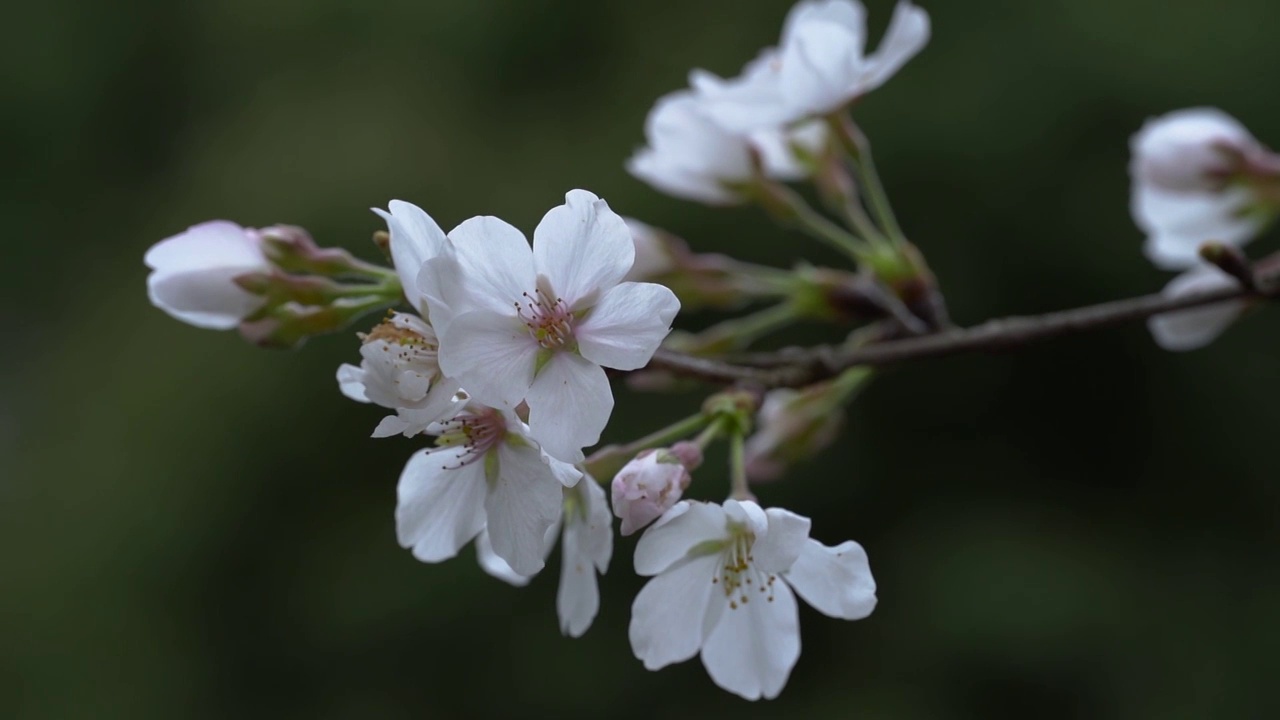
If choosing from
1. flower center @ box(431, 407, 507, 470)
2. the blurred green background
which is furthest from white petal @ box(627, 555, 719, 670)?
the blurred green background

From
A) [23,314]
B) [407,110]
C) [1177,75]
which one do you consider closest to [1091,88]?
[1177,75]

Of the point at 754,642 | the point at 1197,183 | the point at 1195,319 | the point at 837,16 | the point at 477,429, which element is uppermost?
the point at 837,16

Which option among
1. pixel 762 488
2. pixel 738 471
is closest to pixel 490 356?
pixel 738 471

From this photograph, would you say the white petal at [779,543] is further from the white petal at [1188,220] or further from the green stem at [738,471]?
the white petal at [1188,220]

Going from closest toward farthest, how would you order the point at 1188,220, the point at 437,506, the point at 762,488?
the point at 437,506 < the point at 1188,220 < the point at 762,488

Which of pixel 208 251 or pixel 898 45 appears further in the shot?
pixel 898 45

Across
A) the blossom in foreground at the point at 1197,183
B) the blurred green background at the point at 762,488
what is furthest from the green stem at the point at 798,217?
the blurred green background at the point at 762,488

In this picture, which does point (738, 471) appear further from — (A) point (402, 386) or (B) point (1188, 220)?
(B) point (1188, 220)

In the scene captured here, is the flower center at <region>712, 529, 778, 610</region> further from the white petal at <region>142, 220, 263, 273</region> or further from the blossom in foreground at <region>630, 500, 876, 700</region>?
the white petal at <region>142, 220, 263, 273</region>
